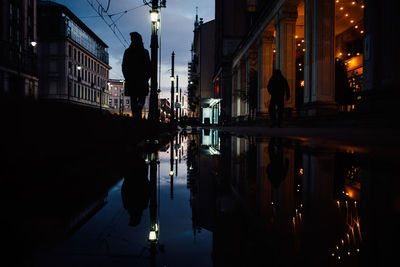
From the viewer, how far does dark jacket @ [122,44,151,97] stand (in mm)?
8375

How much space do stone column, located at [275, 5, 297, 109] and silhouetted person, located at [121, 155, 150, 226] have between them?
15742 mm

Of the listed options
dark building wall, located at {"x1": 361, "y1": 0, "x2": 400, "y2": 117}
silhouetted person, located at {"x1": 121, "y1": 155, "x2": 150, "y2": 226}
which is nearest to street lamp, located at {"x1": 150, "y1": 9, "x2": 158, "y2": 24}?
dark building wall, located at {"x1": 361, "y1": 0, "x2": 400, "y2": 117}

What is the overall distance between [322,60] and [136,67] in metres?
8.58

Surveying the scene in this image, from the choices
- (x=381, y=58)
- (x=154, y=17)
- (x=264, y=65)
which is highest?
(x=264, y=65)

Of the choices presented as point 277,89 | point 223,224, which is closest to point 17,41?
point 277,89

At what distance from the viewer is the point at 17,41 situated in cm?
3753

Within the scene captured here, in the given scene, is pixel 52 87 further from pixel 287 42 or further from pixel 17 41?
pixel 287 42

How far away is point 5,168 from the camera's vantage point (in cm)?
187

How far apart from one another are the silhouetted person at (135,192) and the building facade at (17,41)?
3197 centimetres

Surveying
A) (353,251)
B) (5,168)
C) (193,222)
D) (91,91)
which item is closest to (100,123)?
(5,168)

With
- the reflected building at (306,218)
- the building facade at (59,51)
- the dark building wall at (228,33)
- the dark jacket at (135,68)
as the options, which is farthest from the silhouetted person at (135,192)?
the building facade at (59,51)

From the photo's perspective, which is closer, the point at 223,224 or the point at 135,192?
the point at 223,224

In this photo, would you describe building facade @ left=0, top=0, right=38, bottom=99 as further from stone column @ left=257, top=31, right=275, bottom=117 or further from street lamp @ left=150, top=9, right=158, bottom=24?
street lamp @ left=150, top=9, right=158, bottom=24

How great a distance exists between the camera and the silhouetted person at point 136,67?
27.5ft
